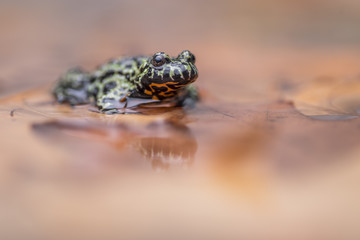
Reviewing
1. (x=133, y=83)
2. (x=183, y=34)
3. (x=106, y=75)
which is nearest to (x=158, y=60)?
(x=133, y=83)

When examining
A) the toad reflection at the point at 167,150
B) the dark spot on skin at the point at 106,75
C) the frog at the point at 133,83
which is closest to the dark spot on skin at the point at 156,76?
the frog at the point at 133,83

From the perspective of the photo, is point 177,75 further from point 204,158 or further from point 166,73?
point 204,158

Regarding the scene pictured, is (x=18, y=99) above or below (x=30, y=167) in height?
above

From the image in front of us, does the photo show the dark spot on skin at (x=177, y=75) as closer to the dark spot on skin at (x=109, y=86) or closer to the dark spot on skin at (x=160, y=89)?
the dark spot on skin at (x=160, y=89)

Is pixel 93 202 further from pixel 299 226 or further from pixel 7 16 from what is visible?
pixel 7 16

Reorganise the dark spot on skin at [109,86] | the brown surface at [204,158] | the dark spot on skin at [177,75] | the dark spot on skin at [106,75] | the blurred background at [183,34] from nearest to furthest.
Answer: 1. the brown surface at [204,158]
2. the dark spot on skin at [177,75]
3. the dark spot on skin at [109,86]
4. the dark spot on skin at [106,75]
5. the blurred background at [183,34]

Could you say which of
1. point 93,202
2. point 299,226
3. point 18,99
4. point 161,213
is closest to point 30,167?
point 93,202
